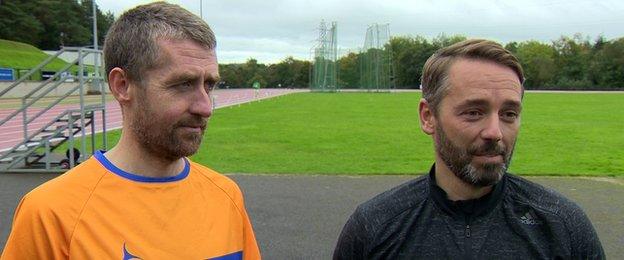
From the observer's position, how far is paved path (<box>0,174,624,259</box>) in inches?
228

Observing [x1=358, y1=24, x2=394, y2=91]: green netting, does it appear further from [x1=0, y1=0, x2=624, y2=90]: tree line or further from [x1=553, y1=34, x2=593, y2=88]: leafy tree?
[x1=553, y1=34, x2=593, y2=88]: leafy tree

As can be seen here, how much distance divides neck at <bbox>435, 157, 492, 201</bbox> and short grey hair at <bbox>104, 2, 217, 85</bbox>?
0.94 m

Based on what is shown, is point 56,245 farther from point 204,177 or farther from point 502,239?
point 502,239

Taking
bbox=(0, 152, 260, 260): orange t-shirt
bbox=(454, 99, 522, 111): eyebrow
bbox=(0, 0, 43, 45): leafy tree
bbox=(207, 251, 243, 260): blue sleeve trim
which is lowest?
bbox=(207, 251, 243, 260): blue sleeve trim

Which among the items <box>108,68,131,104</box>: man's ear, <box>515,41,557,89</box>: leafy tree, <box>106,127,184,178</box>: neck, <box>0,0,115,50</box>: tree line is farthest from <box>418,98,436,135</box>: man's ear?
<box>515,41,557,89</box>: leafy tree

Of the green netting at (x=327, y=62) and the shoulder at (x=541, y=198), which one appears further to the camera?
the green netting at (x=327, y=62)

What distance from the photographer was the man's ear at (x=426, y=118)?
1.94 metres

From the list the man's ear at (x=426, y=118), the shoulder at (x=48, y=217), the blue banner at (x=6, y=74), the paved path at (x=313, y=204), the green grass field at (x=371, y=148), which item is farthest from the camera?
the blue banner at (x=6, y=74)

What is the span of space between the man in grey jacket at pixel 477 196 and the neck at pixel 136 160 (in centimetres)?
78

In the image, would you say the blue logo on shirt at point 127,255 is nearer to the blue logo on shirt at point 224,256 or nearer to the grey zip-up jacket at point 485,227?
the blue logo on shirt at point 224,256

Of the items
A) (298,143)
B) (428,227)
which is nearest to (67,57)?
(298,143)

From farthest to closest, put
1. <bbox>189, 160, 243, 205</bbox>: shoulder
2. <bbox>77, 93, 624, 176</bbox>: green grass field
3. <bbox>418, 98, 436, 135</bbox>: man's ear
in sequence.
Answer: <bbox>77, 93, 624, 176</bbox>: green grass field → <bbox>189, 160, 243, 205</bbox>: shoulder → <bbox>418, 98, 436, 135</bbox>: man's ear

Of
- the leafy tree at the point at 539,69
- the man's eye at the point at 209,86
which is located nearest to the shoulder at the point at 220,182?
the man's eye at the point at 209,86

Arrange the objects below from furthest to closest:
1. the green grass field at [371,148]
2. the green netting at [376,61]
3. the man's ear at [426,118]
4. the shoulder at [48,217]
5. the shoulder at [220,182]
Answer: the green netting at [376,61] < the green grass field at [371,148] < the shoulder at [220,182] < the man's ear at [426,118] < the shoulder at [48,217]
